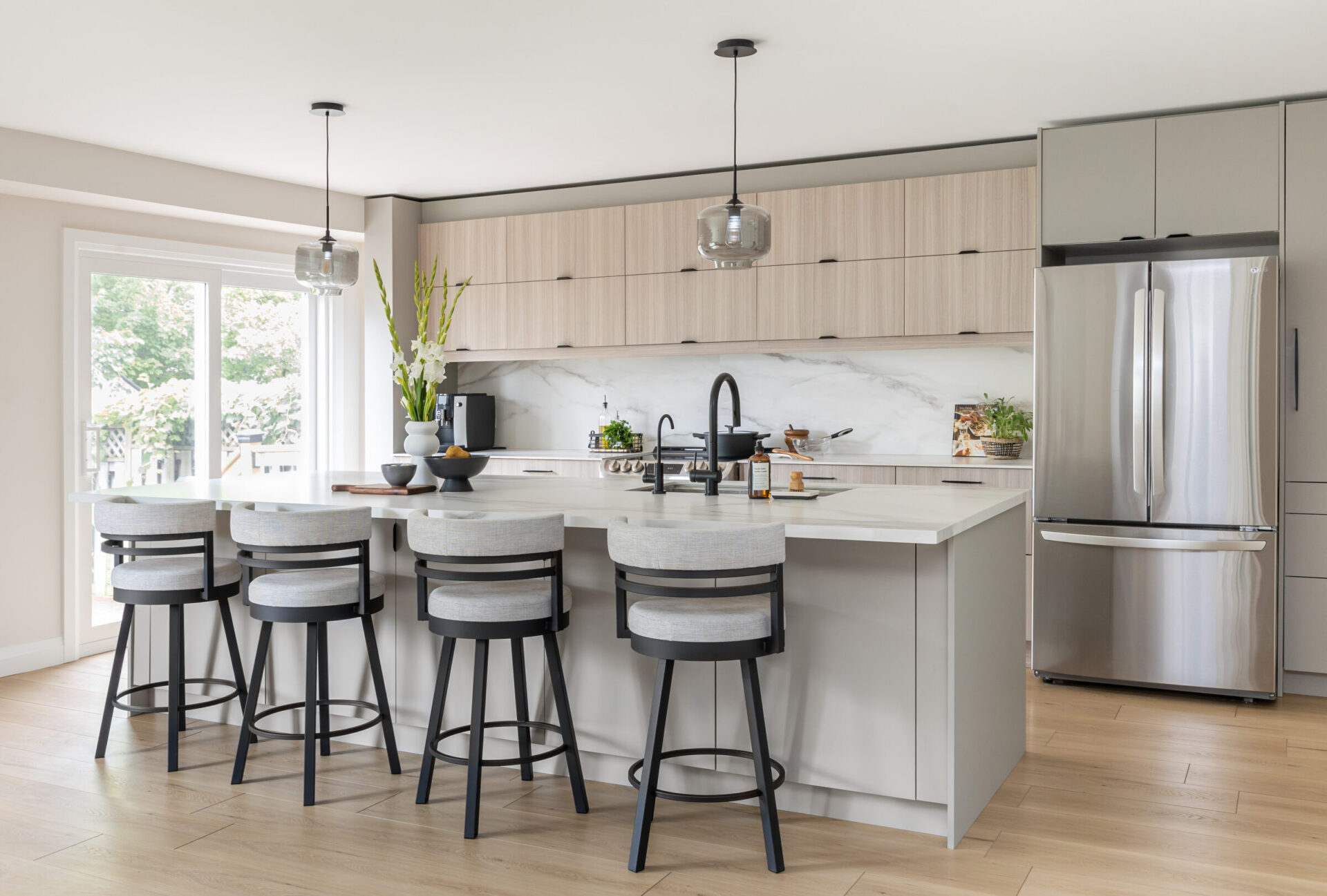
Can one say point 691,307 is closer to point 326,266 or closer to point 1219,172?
point 326,266

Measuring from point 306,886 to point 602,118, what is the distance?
3.22 meters

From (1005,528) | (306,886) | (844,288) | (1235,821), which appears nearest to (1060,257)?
(844,288)

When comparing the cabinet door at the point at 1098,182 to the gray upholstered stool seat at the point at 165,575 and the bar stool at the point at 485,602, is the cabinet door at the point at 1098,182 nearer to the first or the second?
the bar stool at the point at 485,602

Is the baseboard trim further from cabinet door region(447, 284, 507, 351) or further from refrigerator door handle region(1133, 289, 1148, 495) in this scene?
refrigerator door handle region(1133, 289, 1148, 495)

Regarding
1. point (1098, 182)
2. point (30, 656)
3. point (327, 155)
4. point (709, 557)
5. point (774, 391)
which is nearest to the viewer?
point (709, 557)

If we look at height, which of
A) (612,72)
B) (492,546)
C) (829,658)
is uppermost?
(612,72)

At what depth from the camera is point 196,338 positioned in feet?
19.1

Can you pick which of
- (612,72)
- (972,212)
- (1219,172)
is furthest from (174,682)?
(1219,172)

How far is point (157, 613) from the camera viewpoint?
4098 millimetres

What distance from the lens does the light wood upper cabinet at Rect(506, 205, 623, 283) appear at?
19.3 ft

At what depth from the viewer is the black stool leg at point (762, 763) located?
272cm

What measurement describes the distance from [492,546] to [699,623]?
24.7 inches

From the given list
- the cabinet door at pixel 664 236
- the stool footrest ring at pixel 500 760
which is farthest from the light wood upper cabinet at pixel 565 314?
the stool footrest ring at pixel 500 760

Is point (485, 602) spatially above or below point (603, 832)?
above
